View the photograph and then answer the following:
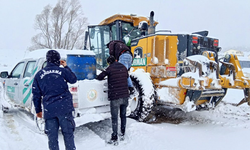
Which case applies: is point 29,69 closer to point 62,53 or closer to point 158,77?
point 62,53

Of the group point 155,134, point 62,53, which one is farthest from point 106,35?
point 155,134

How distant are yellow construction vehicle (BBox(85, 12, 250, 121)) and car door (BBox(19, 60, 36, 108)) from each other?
2371mm

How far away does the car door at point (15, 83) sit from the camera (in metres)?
5.11

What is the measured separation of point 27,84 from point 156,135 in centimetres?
301

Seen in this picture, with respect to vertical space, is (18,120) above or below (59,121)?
below

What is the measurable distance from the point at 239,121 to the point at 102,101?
3.34 metres

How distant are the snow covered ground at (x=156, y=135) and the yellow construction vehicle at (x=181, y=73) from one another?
0.50m

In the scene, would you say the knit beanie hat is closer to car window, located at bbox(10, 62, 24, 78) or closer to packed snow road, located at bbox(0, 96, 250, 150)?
packed snow road, located at bbox(0, 96, 250, 150)

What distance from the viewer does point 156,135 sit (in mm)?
3848

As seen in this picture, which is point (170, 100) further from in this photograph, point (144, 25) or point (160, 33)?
point (144, 25)

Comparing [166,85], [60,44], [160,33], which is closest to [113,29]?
[160,33]

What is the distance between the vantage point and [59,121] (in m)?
2.67

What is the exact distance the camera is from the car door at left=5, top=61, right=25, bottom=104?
5.11 metres

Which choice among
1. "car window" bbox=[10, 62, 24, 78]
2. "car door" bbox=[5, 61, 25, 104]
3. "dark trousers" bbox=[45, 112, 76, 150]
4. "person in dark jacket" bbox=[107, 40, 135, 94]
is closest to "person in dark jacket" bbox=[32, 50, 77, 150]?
"dark trousers" bbox=[45, 112, 76, 150]
